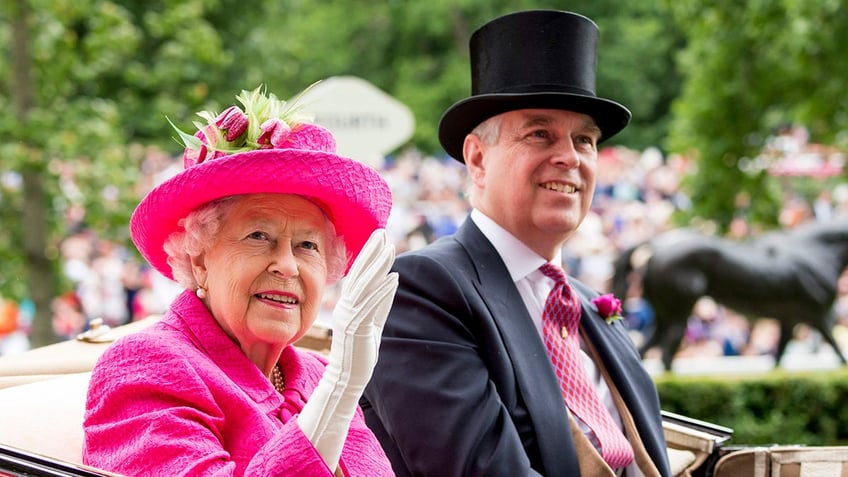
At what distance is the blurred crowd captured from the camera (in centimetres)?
1059

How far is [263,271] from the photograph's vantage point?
214cm

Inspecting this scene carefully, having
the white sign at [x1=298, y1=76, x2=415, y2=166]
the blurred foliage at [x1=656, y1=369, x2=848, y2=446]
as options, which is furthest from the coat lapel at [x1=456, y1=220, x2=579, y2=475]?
the blurred foliage at [x1=656, y1=369, x2=848, y2=446]

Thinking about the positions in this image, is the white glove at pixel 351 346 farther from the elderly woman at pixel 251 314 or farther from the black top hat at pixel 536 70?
the black top hat at pixel 536 70

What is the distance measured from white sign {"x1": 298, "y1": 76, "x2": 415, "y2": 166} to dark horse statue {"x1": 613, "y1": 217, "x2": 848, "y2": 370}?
3.80 metres

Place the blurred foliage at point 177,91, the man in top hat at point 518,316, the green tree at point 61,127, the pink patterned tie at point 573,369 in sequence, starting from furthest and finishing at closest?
1. the blurred foliage at point 177,91
2. the green tree at point 61,127
3. the pink patterned tie at point 573,369
4. the man in top hat at point 518,316

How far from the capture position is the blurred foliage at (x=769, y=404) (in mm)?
8031

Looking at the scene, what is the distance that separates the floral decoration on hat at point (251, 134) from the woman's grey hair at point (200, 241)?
0.10 m

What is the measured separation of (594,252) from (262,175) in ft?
34.0

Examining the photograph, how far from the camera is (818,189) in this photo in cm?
1524

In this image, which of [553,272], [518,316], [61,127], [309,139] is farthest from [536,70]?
[61,127]

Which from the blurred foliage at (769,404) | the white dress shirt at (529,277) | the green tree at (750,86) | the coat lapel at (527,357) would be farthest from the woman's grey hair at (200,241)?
the green tree at (750,86)

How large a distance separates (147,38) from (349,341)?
10.9m

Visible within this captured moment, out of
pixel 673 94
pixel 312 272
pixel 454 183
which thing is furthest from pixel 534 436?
pixel 673 94

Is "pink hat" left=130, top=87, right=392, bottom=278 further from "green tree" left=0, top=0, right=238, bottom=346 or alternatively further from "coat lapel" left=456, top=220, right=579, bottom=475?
"green tree" left=0, top=0, right=238, bottom=346
